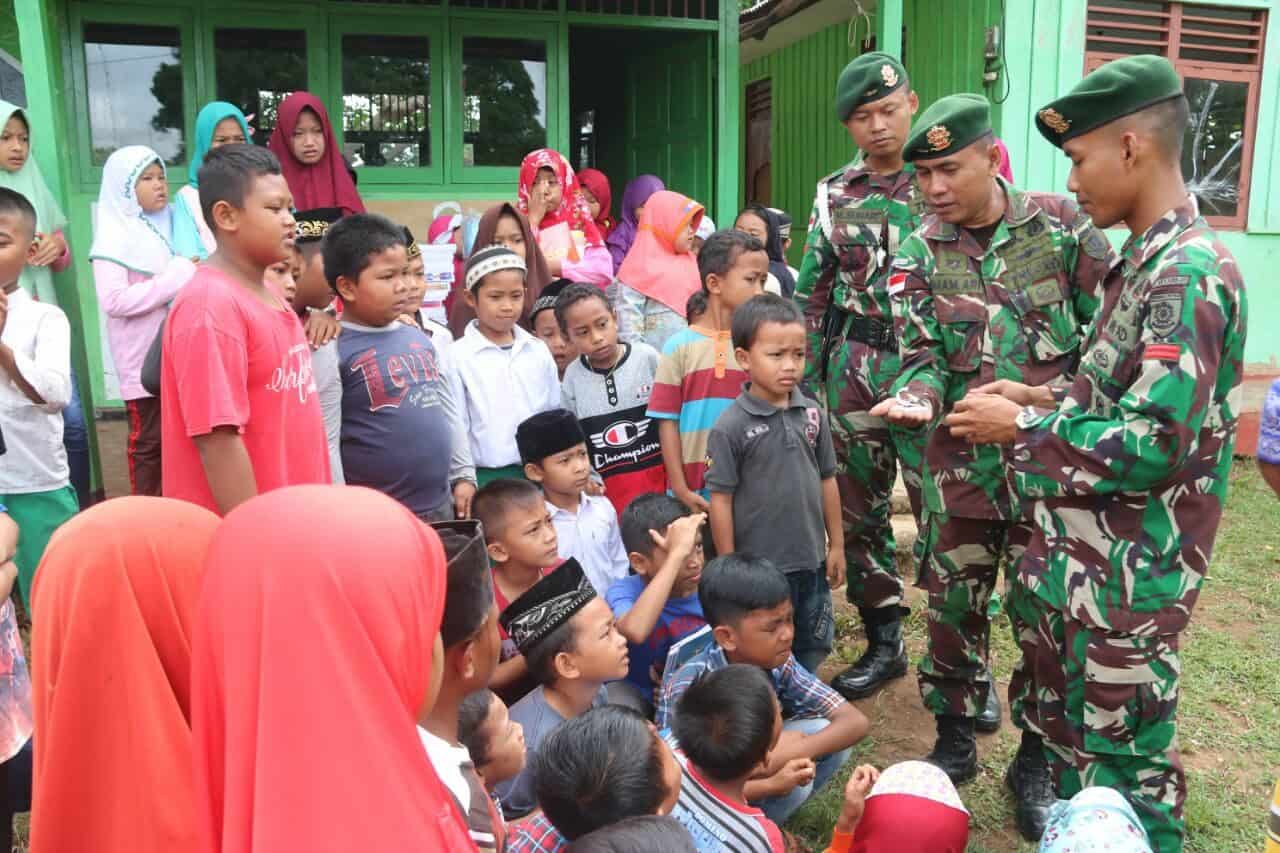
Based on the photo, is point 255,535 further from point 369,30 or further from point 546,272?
point 369,30

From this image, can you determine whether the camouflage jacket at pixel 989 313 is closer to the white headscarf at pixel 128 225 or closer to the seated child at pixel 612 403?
the seated child at pixel 612 403

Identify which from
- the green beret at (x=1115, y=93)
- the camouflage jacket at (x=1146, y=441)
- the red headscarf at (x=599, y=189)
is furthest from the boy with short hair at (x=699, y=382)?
the red headscarf at (x=599, y=189)

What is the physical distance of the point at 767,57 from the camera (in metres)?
10.2

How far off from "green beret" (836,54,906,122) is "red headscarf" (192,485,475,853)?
2.87m

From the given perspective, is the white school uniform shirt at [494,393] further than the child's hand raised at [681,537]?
Yes

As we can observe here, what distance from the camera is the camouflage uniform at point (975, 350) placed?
2963 mm

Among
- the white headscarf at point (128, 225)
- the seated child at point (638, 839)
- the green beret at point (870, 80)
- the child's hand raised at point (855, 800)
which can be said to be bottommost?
the child's hand raised at point (855, 800)

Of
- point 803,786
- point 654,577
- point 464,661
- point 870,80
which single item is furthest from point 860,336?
point 464,661

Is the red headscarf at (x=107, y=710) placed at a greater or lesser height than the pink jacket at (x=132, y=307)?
lesser

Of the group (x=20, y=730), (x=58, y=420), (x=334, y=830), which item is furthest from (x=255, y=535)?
(x=58, y=420)

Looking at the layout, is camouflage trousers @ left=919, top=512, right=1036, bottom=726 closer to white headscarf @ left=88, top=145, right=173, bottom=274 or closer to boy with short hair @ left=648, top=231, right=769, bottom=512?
boy with short hair @ left=648, top=231, right=769, bottom=512

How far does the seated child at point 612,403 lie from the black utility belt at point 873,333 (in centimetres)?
80

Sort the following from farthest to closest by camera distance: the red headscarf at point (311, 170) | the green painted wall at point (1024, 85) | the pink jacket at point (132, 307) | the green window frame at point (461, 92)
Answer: the green window frame at point (461, 92) → the green painted wall at point (1024, 85) → the red headscarf at point (311, 170) → the pink jacket at point (132, 307)

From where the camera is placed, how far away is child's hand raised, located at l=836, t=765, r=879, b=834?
7.55 feet
